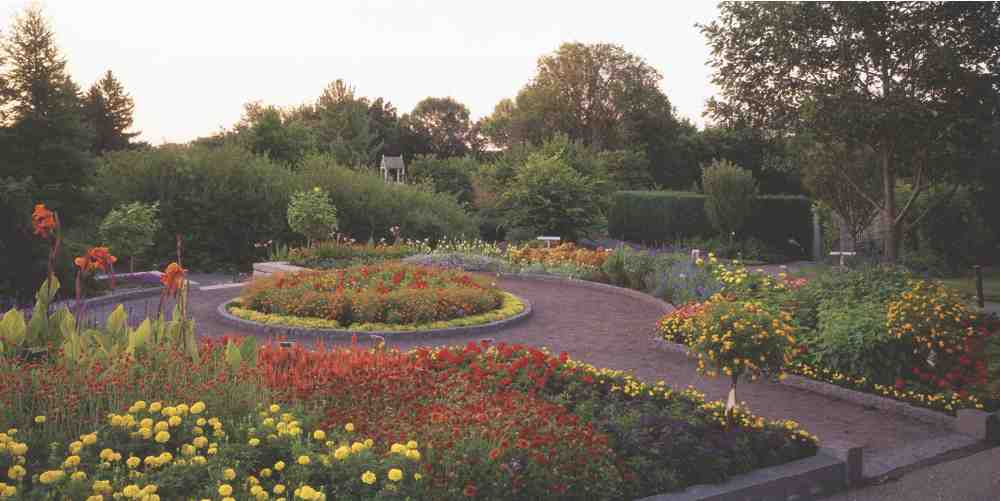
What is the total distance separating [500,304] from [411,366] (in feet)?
19.1

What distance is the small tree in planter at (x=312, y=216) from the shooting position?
1912 centimetres

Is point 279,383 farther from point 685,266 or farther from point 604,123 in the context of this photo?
point 604,123

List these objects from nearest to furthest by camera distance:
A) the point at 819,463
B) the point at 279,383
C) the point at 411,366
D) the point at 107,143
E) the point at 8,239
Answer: the point at 819,463, the point at 279,383, the point at 411,366, the point at 8,239, the point at 107,143

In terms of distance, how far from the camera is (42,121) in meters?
17.9

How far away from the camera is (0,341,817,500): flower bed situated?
4.32 m

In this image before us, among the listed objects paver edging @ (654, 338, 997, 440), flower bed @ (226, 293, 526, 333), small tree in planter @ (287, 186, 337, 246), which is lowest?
paver edging @ (654, 338, 997, 440)

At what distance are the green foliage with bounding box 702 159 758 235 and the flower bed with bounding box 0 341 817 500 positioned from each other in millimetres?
18809

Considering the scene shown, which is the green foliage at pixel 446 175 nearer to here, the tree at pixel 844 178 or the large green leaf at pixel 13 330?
the tree at pixel 844 178

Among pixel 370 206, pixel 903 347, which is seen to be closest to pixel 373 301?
pixel 903 347

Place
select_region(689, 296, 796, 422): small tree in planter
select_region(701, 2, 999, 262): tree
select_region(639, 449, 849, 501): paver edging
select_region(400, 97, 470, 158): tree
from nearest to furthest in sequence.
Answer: select_region(639, 449, 849, 501): paver edging → select_region(689, 296, 796, 422): small tree in planter → select_region(701, 2, 999, 262): tree → select_region(400, 97, 470, 158): tree

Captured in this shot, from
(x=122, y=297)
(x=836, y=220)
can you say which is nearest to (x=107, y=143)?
(x=122, y=297)

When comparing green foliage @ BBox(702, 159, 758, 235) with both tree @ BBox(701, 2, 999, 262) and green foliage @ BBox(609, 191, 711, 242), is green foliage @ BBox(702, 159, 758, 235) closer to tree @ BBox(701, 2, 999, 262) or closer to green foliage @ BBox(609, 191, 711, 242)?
green foliage @ BBox(609, 191, 711, 242)

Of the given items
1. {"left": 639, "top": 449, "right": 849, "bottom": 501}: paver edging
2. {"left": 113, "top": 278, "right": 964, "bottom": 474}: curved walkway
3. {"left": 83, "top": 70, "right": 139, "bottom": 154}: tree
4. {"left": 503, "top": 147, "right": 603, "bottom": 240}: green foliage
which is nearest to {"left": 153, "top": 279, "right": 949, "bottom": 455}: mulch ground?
{"left": 113, "top": 278, "right": 964, "bottom": 474}: curved walkway

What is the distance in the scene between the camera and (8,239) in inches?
466
